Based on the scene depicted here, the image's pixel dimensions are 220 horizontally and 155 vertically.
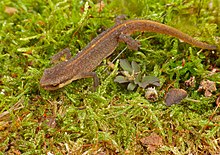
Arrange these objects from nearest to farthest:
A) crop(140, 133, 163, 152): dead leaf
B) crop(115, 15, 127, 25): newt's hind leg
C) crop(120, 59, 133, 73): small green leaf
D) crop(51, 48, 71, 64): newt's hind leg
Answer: crop(140, 133, 163, 152): dead leaf → crop(120, 59, 133, 73): small green leaf → crop(51, 48, 71, 64): newt's hind leg → crop(115, 15, 127, 25): newt's hind leg

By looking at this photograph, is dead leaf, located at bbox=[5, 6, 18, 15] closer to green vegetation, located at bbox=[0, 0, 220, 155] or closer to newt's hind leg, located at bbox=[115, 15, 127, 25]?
green vegetation, located at bbox=[0, 0, 220, 155]

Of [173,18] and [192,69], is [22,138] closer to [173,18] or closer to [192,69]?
[192,69]

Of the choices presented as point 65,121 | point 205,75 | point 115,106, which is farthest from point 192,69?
point 65,121

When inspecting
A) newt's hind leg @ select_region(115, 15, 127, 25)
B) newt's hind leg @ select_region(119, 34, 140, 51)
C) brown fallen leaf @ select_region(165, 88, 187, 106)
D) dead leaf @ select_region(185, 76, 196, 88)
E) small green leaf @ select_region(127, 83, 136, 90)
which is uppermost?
newt's hind leg @ select_region(115, 15, 127, 25)

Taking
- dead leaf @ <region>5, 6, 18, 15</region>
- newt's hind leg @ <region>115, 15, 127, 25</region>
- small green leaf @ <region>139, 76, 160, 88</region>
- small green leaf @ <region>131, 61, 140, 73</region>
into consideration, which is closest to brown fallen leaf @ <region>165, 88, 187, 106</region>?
small green leaf @ <region>139, 76, 160, 88</region>

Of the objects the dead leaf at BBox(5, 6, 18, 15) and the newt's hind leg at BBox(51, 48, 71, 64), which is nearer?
the newt's hind leg at BBox(51, 48, 71, 64)

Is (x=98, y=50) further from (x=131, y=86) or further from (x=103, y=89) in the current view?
(x=131, y=86)

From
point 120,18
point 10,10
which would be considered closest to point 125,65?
point 120,18
